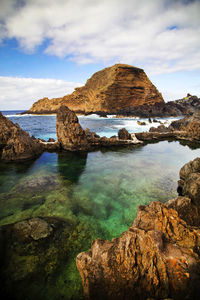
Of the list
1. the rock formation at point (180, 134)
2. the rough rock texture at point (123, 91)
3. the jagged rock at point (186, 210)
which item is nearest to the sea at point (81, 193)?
the jagged rock at point (186, 210)

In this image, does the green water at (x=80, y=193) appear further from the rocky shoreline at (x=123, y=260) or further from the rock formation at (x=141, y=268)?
the rock formation at (x=141, y=268)

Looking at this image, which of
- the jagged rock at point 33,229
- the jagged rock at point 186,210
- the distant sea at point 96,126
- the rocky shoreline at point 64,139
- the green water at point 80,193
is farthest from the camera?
the distant sea at point 96,126

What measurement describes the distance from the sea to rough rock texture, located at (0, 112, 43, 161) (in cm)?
95

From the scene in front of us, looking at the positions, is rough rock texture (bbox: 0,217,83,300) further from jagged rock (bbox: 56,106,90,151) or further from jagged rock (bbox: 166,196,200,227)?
jagged rock (bbox: 56,106,90,151)

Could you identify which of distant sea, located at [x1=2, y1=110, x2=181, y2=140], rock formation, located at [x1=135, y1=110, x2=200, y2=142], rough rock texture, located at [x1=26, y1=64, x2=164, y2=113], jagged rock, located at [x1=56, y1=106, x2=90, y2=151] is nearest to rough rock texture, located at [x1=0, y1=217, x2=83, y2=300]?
jagged rock, located at [x1=56, y1=106, x2=90, y2=151]

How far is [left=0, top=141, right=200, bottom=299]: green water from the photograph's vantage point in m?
4.44

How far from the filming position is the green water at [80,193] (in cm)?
444

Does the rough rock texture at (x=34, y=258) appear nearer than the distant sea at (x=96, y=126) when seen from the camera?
Yes

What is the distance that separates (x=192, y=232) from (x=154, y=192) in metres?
5.19

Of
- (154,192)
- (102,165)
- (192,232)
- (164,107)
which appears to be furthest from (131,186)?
(164,107)

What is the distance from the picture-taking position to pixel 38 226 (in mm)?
4648

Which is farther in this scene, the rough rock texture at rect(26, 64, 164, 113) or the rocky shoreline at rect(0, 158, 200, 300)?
the rough rock texture at rect(26, 64, 164, 113)

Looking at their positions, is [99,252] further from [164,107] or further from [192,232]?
[164,107]

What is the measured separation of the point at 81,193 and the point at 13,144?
9.20 metres
